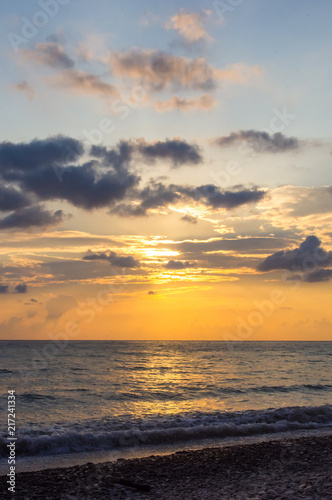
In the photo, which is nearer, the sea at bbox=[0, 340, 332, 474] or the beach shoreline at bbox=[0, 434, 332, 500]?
the beach shoreline at bbox=[0, 434, 332, 500]

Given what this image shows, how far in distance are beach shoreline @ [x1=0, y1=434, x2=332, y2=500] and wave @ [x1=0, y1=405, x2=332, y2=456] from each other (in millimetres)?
4021

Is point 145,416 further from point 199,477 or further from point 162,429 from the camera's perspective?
point 199,477

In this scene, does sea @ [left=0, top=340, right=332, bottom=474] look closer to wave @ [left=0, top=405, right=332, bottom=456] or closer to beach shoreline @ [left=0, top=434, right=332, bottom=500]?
wave @ [left=0, top=405, right=332, bottom=456]

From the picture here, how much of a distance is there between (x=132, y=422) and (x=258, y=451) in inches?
325

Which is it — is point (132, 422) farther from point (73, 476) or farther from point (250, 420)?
point (73, 476)

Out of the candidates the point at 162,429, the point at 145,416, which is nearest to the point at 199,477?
the point at 162,429

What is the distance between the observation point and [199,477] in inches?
492

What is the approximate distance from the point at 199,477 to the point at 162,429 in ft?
26.4

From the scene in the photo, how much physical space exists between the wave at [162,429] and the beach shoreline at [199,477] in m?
4.02

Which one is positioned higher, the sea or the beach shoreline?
the beach shoreline

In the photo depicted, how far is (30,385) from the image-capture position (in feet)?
125

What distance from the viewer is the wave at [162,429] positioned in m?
17.5

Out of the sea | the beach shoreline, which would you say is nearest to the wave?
the sea

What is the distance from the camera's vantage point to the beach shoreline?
34.9ft
